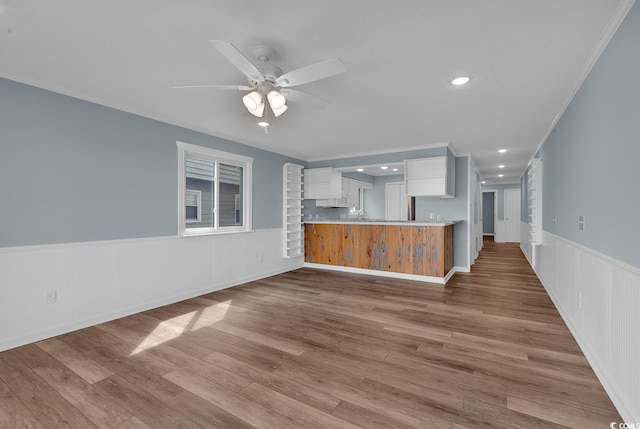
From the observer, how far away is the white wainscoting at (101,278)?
107 inches

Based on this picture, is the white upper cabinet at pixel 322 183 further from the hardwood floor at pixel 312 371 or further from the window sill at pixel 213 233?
the hardwood floor at pixel 312 371

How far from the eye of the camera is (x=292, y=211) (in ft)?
20.4

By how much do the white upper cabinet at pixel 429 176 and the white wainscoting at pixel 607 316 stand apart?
2.14 metres

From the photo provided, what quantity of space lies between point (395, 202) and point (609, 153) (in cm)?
740

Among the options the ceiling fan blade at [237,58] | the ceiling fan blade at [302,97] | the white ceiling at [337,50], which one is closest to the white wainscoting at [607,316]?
the white ceiling at [337,50]

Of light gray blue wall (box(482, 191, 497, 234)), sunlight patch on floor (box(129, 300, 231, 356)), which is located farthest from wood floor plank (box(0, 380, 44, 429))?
light gray blue wall (box(482, 191, 497, 234))

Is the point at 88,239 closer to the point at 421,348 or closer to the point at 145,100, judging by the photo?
the point at 145,100

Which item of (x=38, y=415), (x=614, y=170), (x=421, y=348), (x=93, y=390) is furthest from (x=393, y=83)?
(x=38, y=415)

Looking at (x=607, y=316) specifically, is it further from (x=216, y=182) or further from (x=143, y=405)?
(x=216, y=182)

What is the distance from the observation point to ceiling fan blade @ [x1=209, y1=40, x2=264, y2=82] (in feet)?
5.58

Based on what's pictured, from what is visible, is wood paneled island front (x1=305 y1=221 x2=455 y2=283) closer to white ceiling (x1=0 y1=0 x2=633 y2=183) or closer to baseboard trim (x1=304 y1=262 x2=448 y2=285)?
baseboard trim (x1=304 y1=262 x2=448 y2=285)

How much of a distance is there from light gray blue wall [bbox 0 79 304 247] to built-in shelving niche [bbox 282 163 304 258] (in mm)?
2228

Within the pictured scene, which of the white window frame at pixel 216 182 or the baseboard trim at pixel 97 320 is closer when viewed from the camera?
the baseboard trim at pixel 97 320

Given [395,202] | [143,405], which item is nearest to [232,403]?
[143,405]
